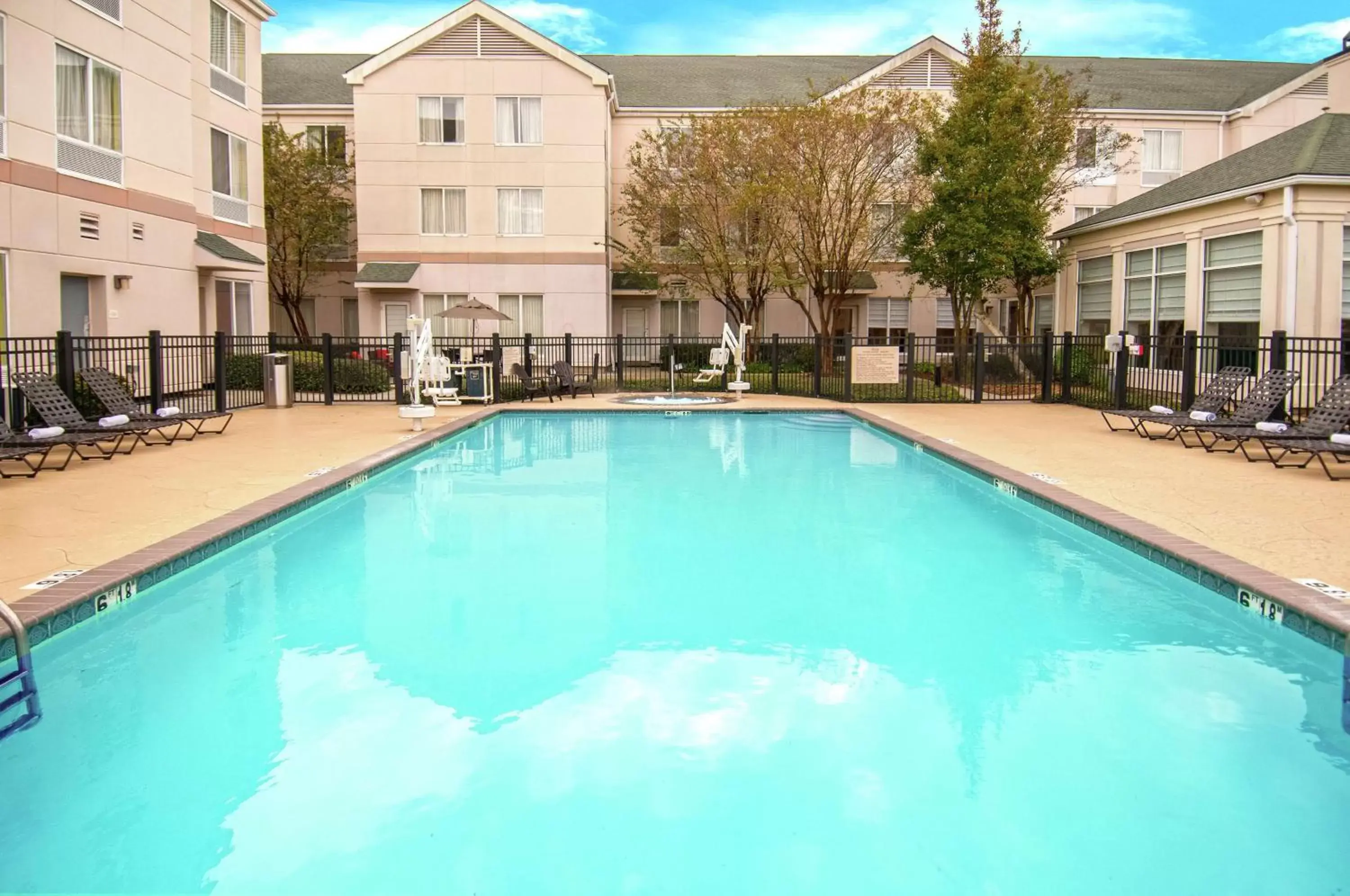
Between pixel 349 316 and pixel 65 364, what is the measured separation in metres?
20.4

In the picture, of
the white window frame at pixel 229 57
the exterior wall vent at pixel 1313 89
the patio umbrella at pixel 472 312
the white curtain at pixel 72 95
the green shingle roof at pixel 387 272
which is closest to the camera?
the white curtain at pixel 72 95

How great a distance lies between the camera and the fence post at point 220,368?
1648cm

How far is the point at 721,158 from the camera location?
25281 millimetres

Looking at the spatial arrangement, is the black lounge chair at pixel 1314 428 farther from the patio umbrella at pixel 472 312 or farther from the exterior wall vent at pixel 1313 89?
the exterior wall vent at pixel 1313 89

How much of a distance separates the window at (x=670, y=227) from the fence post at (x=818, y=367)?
271 inches

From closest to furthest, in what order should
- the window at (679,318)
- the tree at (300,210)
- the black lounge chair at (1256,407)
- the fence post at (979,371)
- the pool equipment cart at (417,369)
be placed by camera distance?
1. the black lounge chair at (1256,407)
2. the pool equipment cart at (417,369)
3. the fence post at (979,371)
4. the tree at (300,210)
5. the window at (679,318)

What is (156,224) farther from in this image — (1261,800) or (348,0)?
(1261,800)

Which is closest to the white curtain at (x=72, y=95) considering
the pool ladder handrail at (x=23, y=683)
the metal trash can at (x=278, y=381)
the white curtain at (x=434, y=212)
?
the metal trash can at (x=278, y=381)

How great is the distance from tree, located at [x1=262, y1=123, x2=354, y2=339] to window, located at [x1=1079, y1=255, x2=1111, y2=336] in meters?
21.2

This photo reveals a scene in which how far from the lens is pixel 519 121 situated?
93.8 ft

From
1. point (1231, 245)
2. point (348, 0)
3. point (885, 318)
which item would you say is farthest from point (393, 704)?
point (348, 0)

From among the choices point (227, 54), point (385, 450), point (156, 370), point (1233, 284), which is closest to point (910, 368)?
point (1233, 284)

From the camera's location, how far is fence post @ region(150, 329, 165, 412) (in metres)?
15.0

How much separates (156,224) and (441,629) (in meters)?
16.5
